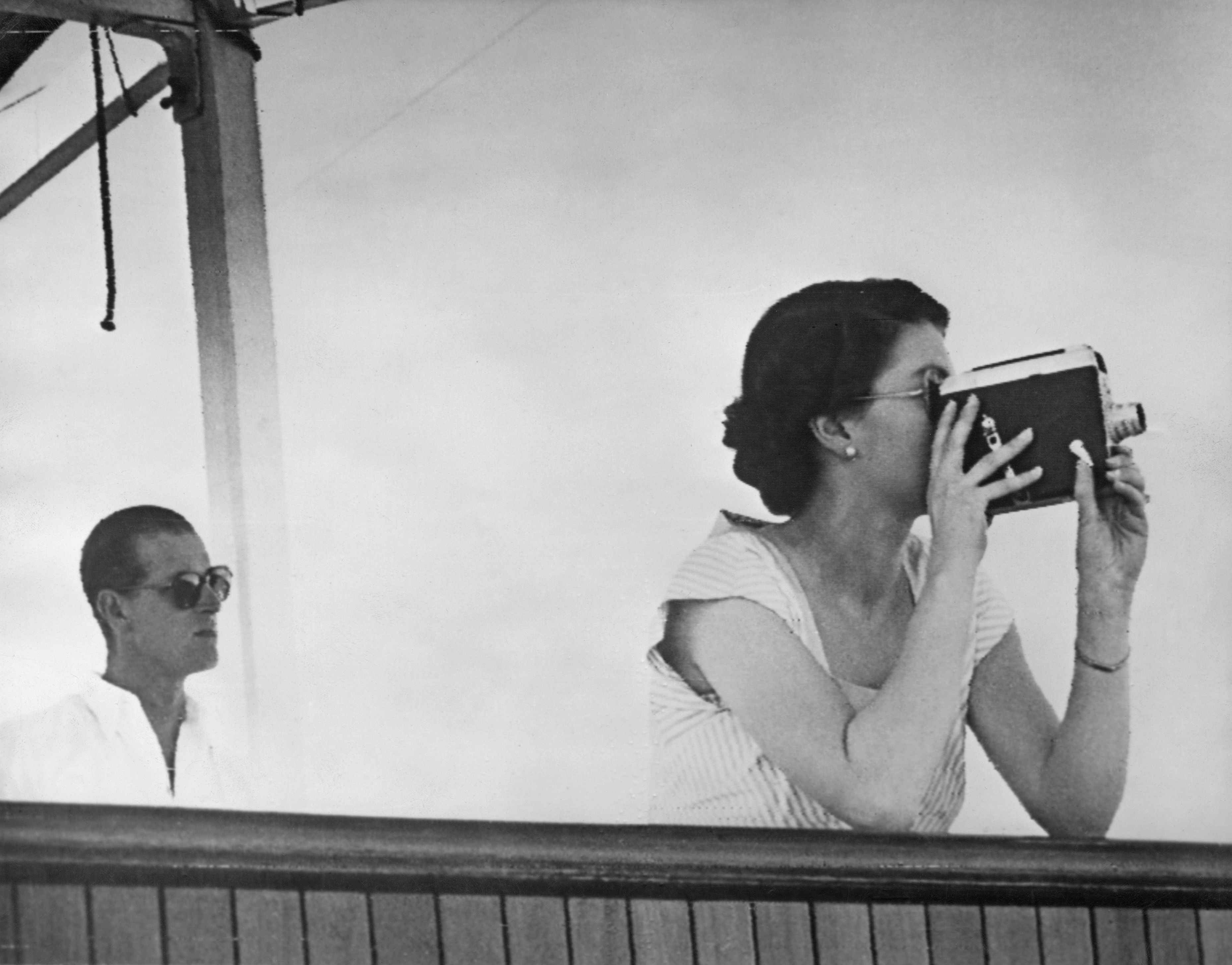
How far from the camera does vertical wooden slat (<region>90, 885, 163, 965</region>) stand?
2613mm

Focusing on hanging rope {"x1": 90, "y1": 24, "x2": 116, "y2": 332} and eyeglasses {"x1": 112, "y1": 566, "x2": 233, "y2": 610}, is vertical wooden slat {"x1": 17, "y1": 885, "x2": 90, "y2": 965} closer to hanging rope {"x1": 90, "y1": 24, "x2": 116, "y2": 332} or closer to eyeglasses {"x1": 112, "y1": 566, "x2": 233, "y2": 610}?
eyeglasses {"x1": 112, "y1": 566, "x2": 233, "y2": 610}

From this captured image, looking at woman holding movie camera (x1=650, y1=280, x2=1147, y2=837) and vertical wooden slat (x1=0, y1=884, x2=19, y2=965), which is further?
woman holding movie camera (x1=650, y1=280, x2=1147, y2=837)

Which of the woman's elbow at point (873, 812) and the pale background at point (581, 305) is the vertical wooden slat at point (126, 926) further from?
the woman's elbow at point (873, 812)

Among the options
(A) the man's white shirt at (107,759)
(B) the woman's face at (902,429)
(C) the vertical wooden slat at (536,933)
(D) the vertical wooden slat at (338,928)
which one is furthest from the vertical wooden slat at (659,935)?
(B) the woman's face at (902,429)

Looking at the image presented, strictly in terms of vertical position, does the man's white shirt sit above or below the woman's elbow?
above

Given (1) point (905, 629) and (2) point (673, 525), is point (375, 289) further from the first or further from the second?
(1) point (905, 629)

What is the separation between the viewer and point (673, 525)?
2.95m

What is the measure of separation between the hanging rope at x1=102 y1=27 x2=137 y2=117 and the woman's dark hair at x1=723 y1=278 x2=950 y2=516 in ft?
3.78

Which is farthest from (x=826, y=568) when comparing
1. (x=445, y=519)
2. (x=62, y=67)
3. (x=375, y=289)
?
(x=62, y=67)

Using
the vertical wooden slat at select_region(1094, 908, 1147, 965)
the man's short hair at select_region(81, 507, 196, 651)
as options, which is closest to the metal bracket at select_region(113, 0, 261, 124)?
the man's short hair at select_region(81, 507, 196, 651)

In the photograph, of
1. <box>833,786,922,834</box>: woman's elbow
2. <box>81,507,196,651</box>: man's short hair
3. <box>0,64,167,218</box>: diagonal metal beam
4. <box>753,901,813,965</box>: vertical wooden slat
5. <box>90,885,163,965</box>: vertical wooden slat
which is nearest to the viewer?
<box>90,885,163,965</box>: vertical wooden slat

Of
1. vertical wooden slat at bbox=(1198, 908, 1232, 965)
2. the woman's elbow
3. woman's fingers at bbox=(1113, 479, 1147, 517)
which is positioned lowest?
vertical wooden slat at bbox=(1198, 908, 1232, 965)

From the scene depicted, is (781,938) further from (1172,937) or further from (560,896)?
(1172,937)

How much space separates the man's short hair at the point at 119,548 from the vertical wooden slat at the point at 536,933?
826 mm
